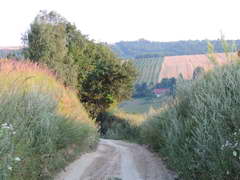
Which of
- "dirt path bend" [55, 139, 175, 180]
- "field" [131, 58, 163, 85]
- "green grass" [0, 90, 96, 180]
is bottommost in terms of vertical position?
"field" [131, 58, 163, 85]

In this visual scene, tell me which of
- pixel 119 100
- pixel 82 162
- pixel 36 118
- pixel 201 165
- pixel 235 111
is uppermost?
pixel 235 111

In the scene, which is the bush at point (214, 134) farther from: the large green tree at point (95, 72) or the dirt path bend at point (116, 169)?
the large green tree at point (95, 72)

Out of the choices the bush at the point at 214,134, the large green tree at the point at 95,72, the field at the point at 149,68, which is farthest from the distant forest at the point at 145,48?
the bush at the point at 214,134

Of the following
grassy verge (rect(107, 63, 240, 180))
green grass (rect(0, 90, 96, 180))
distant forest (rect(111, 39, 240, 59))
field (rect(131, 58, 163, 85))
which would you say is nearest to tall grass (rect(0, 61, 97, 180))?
green grass (rect(0, 90, 96, 180))

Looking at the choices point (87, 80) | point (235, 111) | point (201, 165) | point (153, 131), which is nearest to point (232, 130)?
point (235, 111)

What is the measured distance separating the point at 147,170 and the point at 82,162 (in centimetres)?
226

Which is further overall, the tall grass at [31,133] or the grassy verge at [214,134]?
the tall grass at [31,133]

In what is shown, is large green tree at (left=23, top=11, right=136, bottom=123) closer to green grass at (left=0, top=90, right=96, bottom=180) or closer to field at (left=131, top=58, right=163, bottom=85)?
field at (left=131, top=58, right=163, bottom=85)

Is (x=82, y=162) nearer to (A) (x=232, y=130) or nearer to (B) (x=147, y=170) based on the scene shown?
(B) (x=147, y=170)

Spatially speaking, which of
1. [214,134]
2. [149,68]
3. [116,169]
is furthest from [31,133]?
[149,68]

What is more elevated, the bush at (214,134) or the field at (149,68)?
the bush at (214,134)

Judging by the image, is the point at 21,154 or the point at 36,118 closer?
the point at 21,154

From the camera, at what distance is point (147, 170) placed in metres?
9.58

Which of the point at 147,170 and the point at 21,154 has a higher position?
the point at 21,154
